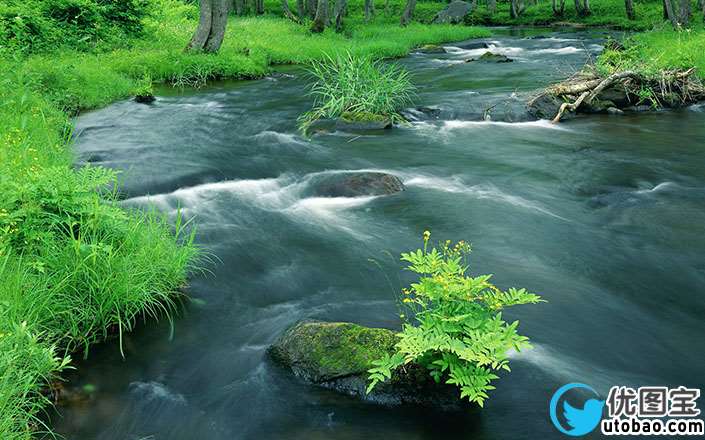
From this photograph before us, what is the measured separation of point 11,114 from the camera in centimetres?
950

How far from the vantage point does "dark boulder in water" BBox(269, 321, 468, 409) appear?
4.04m

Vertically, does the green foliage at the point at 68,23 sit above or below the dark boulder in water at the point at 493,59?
above

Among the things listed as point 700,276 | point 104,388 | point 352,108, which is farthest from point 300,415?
point 352,108

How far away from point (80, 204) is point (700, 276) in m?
5.94

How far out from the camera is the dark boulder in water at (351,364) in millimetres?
4035

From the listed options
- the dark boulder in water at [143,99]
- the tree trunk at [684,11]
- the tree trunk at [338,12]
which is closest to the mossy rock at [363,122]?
the dark boulder in water at [143,99]

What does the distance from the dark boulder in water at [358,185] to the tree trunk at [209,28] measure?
1200 centimetres

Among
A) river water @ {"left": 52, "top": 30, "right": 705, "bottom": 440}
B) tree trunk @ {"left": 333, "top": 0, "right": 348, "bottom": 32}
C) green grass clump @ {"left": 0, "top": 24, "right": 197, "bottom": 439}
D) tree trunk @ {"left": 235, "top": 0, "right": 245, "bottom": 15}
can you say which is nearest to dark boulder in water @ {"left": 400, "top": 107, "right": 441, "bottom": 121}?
river water @ {"left": 52, "top": 30, "right": 705, "bottom": 440}

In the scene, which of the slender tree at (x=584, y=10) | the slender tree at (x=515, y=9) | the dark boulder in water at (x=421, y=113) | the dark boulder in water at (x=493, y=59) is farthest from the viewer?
the slender tree at (x=515, y=9)

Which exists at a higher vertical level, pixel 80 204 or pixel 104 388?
pixel 80 204

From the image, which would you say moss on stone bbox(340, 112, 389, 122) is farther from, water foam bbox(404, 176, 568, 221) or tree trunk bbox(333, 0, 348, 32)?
tree trunk bbox(333, 0, 348, 32)

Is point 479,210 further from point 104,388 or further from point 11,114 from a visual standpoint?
point 11,114

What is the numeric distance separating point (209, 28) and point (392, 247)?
48.2ft

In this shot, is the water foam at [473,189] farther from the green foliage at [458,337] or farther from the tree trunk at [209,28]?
the tree trunk at [209,28]
